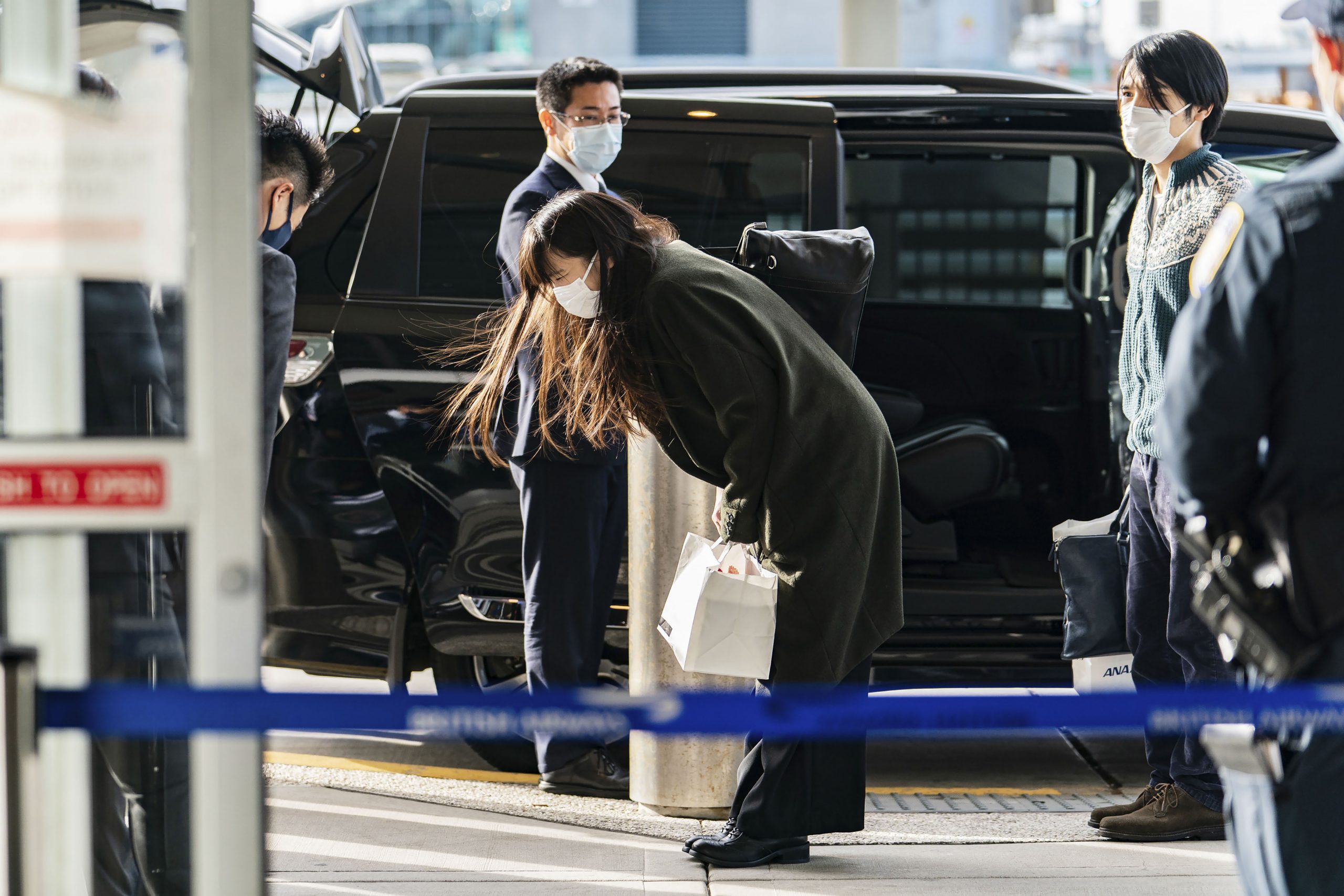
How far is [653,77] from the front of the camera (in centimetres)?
571

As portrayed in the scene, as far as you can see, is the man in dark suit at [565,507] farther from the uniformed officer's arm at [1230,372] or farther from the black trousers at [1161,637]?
the uniformed officer's arm at [1230,372]

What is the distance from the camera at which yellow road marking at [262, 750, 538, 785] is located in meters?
4.48

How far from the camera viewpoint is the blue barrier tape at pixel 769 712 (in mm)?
2025

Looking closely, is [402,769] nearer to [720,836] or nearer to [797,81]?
[720,836]

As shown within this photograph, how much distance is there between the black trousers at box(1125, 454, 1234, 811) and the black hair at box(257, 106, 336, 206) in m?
2.14

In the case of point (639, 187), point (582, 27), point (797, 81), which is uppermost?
point (582, 27)

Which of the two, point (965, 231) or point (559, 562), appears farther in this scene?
point (965, 231)

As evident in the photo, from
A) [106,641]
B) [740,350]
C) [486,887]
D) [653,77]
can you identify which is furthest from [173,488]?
[653,77]

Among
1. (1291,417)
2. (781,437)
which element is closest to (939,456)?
(781,437)

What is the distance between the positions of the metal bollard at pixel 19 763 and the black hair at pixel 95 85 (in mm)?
771

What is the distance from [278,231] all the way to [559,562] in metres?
1.19

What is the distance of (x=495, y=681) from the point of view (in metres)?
4.64

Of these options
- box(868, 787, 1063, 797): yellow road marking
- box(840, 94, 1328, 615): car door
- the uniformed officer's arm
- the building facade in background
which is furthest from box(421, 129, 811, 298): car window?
the building facade in background

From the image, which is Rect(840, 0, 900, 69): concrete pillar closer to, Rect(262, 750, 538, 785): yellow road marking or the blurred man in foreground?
Rect(262, 750, 538, 785): yellow road marking
